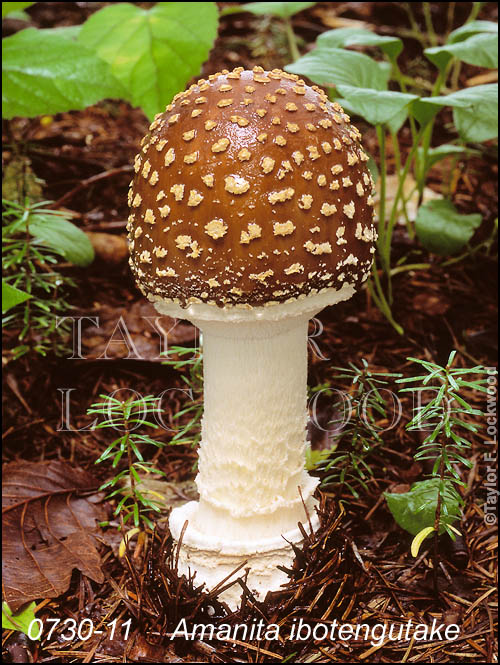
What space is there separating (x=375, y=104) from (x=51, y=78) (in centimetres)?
159

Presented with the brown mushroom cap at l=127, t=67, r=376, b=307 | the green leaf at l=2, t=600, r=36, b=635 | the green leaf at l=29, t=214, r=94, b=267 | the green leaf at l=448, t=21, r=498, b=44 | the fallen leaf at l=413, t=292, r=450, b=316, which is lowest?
the green leaf at l=2, t=600, r=36, b=635

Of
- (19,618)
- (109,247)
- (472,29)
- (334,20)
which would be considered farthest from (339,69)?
(334,20)

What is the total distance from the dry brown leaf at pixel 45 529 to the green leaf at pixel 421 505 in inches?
42.9

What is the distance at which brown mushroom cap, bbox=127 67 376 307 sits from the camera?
6.23 ft

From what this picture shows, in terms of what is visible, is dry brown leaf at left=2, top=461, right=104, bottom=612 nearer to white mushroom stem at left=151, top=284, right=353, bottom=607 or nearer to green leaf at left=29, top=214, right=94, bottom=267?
white mushroom stem at left=151, top=284, right=353, bottom=607

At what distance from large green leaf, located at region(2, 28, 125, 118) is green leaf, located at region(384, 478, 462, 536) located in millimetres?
2242

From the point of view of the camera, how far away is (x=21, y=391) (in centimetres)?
325

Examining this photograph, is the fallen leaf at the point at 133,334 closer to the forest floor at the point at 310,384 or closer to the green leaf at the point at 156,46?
the forest floor at the point at 310,384

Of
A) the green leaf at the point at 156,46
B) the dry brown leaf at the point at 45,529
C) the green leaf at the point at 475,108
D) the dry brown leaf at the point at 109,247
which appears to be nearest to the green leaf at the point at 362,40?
the green leaf at the point at 475,108

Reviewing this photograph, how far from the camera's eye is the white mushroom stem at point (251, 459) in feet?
7.40

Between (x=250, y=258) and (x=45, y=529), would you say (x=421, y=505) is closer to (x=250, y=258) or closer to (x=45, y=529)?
(x=250, y=258)

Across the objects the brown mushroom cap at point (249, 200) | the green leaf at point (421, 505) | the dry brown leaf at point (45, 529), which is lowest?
the dry brown leaf at point (45, 529)

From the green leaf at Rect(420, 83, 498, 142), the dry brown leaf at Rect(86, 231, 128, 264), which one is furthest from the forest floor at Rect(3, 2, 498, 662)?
the green leaf at Rect(420, 83, 498, 142)

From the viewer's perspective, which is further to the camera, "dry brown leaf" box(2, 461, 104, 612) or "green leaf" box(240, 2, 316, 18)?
"green leaf" box(240, 2, 316, 18)
